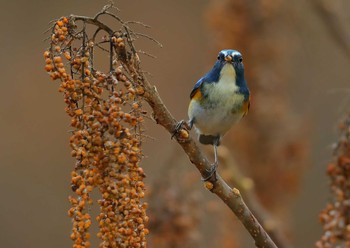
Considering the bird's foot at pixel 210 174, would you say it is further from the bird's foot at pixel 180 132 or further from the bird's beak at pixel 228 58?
A: the bird's beak at pixel 228 58

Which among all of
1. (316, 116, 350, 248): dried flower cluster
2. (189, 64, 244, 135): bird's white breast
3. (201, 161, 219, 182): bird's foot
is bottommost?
(201, 161, 219, 182): bird's foot

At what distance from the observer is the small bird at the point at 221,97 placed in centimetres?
433

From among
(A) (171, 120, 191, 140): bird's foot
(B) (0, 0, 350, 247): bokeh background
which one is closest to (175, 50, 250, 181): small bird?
(A) (171, 120, 191, 140): bird's foot

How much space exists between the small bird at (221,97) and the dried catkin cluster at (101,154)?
1.66 metres

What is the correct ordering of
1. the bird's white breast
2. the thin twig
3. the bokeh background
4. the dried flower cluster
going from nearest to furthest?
the thin twig < the dried flower cluster < the bird's white breast < the bokeh background

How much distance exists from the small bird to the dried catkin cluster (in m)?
1.66

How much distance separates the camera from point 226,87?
4.35 meters

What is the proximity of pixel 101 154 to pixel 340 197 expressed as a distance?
1217mm

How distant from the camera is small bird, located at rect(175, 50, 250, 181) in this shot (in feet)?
14.2

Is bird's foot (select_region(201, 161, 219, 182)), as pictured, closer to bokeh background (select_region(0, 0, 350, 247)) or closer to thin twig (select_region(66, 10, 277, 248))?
thin twig (select_region(66, 10, 277, 248))

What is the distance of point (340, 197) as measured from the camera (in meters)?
3.40

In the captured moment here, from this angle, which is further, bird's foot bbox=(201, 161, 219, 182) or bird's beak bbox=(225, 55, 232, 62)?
bird's beak bbox=(225, 55, 232, 62)

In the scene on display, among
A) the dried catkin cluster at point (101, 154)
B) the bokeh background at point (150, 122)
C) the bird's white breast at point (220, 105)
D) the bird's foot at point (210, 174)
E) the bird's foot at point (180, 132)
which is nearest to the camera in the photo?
the dried catkin cluster at point (101, 154)

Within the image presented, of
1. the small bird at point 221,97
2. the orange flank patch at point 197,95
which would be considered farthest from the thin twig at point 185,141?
the orange flank patch at point 197,95
